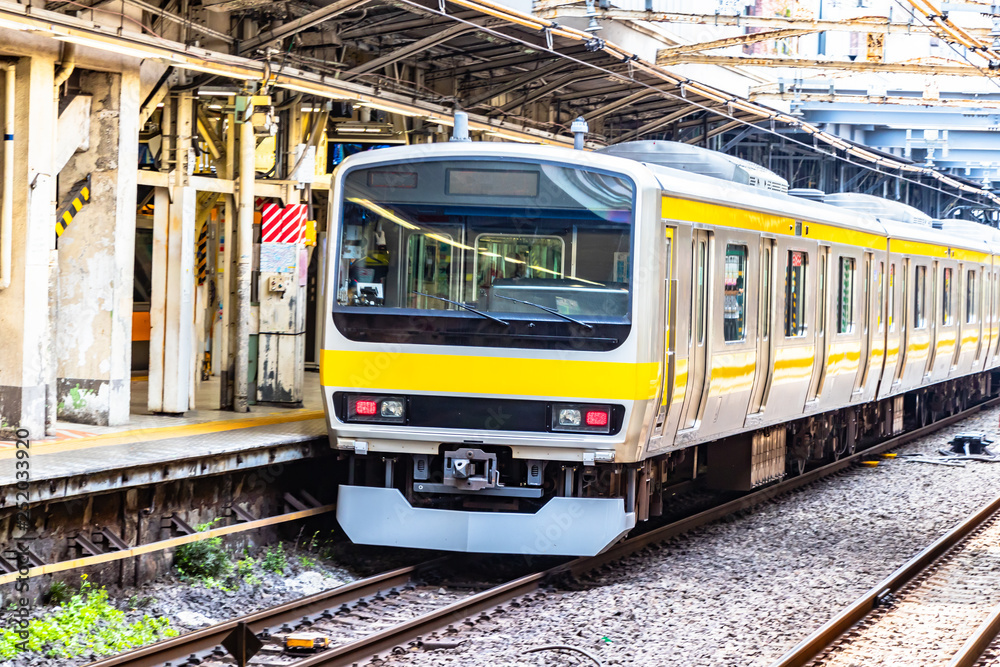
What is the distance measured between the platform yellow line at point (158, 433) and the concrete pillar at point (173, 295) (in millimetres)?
596

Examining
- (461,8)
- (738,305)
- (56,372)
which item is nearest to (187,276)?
(56,372)

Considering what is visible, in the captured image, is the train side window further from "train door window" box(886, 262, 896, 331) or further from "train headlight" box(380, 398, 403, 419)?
"train headlight" box(380, 398, 403, 419)

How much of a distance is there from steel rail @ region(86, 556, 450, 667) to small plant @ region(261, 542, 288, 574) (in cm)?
75

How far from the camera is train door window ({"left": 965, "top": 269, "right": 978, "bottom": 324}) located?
19344 mm

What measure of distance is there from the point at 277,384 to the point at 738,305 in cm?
441

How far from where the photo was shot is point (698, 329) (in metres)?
9.32

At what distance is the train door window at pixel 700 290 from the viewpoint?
364 inches

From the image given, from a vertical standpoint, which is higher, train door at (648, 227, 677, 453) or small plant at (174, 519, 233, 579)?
train door at (648, 227, 677, 453)

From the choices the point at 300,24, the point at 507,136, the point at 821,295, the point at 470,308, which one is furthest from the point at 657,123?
the point at 470,308

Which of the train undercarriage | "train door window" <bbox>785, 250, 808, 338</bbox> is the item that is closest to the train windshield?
the train undercarriage

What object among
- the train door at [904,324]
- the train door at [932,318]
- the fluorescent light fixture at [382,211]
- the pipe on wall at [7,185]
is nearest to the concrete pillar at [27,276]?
the pipe on wall at [7,185]

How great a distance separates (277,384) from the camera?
11.9 m

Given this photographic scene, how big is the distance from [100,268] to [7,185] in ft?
4.24

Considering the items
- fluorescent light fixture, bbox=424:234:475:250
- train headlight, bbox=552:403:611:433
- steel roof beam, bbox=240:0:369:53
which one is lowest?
train headlight, bbox=552:403:611:433
